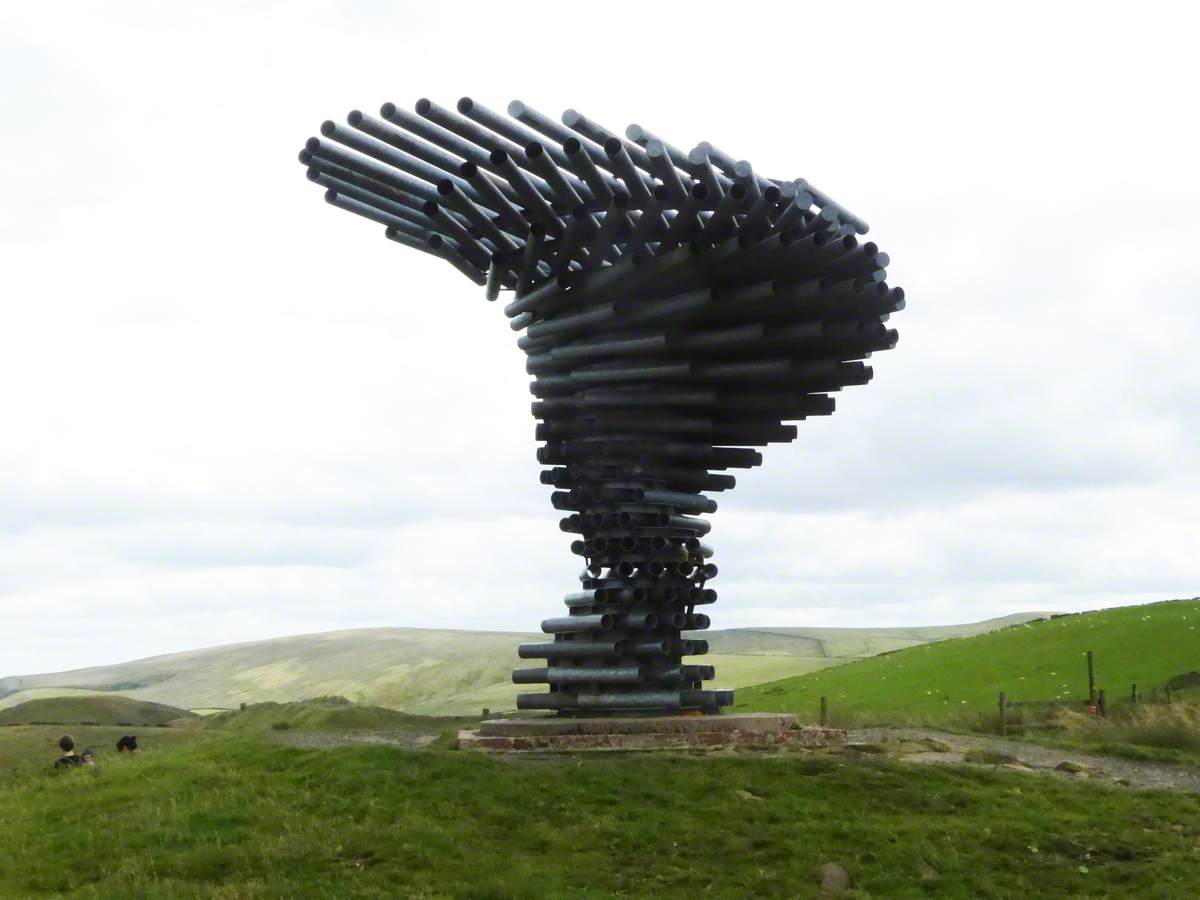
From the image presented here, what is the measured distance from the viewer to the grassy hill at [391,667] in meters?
66.7

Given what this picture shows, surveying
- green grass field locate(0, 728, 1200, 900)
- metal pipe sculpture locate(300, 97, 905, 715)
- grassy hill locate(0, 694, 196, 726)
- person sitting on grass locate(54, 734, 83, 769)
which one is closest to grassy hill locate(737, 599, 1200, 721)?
grassy hill locate(0, 694, 196, 726)

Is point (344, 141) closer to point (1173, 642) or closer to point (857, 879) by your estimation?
point (857, 879)

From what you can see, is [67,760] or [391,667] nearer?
[67,760]

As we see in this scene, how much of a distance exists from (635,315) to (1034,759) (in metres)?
8.10

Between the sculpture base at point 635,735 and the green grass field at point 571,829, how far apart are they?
1.80 ft

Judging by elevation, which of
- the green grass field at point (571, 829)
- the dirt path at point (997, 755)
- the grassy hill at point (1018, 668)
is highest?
the grassy hill at point (1018, 668)

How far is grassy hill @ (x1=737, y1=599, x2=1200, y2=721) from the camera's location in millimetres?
39500

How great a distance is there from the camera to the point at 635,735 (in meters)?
16.5

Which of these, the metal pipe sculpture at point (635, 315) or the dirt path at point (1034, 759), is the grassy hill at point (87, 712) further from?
the dirt path at point (1034, 759)

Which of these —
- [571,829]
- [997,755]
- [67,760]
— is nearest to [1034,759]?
[997,755]

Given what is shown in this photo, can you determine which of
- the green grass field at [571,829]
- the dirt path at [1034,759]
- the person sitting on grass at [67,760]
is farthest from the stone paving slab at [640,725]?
the person sitting on grass at [67,760]

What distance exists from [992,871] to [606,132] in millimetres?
9377

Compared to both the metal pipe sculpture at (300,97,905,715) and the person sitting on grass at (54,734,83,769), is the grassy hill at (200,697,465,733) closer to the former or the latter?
the person sitting on grass at (54,734,83,769)

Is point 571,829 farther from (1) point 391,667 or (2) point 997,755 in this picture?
(1) point 391,667
